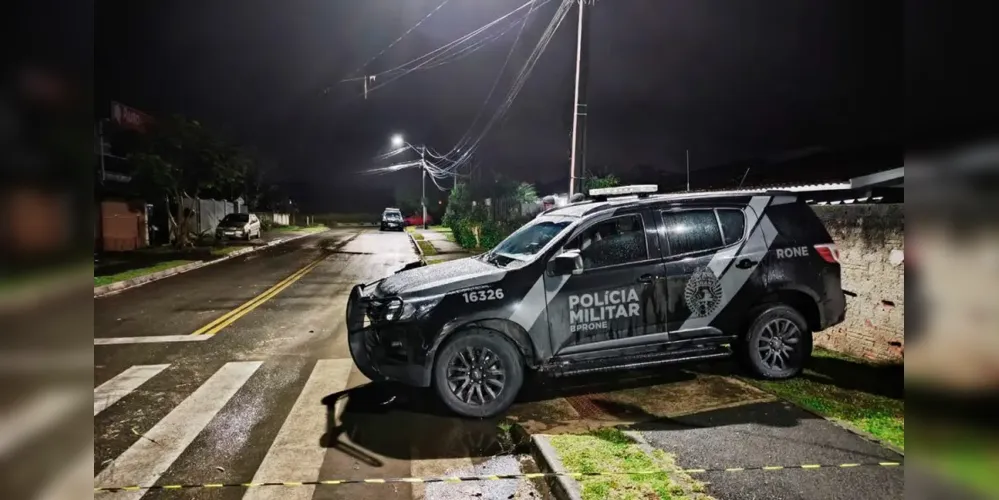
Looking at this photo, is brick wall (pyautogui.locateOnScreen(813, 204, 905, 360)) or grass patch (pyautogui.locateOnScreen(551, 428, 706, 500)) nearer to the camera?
grass patch (pyautogui.locateOnScreen(551, 428, 706, 500))

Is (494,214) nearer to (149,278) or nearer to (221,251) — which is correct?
(221,251)

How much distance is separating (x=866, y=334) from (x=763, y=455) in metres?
3.51

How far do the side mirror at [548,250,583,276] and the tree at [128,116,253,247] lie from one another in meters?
21.0

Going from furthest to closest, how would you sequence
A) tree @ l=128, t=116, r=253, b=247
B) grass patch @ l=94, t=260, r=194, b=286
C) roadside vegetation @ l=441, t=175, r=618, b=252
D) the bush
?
roadside vegetation @ l=441, t=175, r=618, b=252 → the bush → tree @ l=128, t=116, r=253, b=247 → grass patch @ l=94, t=260, r=194, b=286

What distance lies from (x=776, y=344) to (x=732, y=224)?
4.35ft

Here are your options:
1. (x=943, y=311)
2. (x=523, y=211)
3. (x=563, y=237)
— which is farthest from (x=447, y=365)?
(x=523, y=211)

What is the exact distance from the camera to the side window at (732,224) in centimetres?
615

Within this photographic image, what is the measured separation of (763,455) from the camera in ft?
14.6

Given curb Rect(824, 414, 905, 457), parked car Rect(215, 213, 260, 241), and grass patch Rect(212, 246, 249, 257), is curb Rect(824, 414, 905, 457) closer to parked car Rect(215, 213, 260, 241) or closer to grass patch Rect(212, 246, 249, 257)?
grass patch Rect(212, 246, 249, 257)

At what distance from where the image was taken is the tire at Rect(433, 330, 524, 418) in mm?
Result: 5438

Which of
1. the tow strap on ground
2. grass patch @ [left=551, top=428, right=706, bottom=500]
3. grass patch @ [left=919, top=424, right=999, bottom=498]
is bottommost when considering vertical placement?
the tow strap on ground

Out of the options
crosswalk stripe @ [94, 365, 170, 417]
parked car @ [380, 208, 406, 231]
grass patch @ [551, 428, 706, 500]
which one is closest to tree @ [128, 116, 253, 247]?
crosswalk stripe @ [94, 365, 170, 417]

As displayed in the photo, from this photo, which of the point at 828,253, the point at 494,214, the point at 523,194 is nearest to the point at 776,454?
the point at 828,253

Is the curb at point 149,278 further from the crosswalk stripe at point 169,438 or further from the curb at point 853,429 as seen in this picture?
the curb at point 853,429
